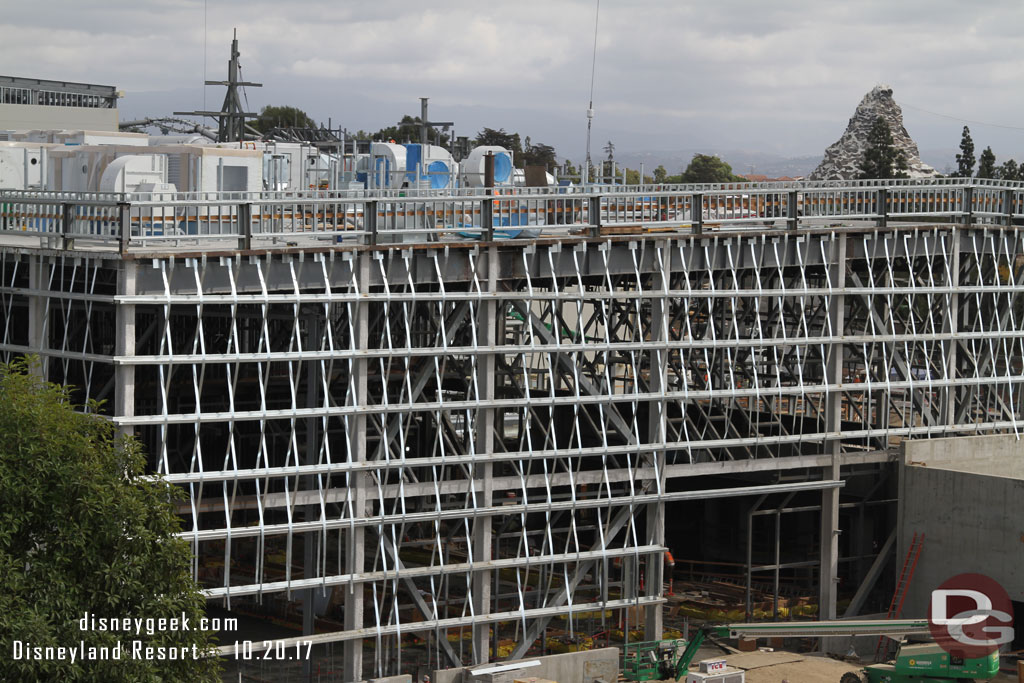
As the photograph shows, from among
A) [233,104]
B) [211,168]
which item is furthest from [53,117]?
[211,168]

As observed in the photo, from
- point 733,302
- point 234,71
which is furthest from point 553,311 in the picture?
point 234,71

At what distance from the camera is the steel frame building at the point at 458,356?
3086 cm

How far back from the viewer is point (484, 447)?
3378cm

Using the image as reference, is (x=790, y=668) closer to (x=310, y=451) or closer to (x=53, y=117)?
(x=310, y=451)

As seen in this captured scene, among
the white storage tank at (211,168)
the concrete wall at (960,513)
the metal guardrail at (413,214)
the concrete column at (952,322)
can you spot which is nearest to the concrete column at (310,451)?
the metal guardrail at (413,214)

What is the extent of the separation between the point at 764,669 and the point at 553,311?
9.43 m

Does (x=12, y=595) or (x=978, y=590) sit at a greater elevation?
(x=12, y=595)

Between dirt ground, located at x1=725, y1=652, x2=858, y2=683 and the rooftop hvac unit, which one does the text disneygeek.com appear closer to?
dirt ground, located at x1=725, y1=652, x2=858, y2=683

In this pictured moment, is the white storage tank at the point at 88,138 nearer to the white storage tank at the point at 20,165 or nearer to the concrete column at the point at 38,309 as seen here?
the white storage tank at the point at 20,165

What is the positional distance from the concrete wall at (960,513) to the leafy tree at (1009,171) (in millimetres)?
81983

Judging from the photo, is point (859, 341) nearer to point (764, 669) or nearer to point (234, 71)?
point (764, 669)

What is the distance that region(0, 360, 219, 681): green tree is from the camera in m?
21.4

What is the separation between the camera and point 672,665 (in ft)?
114

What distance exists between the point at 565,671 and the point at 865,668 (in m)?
6.72
